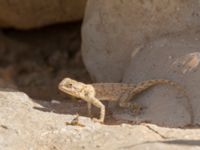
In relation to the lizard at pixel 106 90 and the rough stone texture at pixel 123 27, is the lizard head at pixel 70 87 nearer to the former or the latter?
the lizard at pixel 106 90

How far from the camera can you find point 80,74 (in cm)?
1041

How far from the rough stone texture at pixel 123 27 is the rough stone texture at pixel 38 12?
178 centimetres

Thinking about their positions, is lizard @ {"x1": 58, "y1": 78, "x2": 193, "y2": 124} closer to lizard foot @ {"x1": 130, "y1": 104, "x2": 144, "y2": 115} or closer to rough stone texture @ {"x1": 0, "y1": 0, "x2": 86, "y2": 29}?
lizard foot @ {"x1": 130, "y1": 104, "x2": 144, "y2": 115}

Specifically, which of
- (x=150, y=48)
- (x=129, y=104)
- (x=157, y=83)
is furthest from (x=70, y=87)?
(x=150, y=48)

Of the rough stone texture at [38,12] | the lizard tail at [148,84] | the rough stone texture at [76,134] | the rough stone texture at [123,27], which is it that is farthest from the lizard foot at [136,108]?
the rough stone texture at [38,12]

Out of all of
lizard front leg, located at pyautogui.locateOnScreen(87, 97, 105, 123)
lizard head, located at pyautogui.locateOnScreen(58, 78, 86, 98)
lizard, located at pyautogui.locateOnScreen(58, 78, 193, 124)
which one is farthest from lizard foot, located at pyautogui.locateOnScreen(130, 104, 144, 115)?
lizard head, located at pyautogui.locateOnScreen(58, 78, 86, 98)

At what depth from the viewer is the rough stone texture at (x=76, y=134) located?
601 centimetres

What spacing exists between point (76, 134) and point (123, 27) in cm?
219

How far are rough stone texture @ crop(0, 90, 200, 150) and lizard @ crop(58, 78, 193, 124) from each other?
1.55 feet

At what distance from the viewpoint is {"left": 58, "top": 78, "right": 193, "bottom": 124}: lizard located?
725 cm

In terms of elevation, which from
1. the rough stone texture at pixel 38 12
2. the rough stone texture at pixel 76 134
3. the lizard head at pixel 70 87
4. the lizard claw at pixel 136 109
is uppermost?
the rough stone texture at pixel 38 12

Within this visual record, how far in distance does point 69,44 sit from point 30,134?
535 centimetres

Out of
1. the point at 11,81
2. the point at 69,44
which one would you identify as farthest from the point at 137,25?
the point at 69,44

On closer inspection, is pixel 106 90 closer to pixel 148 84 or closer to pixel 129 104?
pixel 129 104
